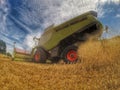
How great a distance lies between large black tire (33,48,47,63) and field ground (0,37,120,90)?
8.05 ft

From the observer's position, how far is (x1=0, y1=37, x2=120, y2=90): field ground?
7467 mm

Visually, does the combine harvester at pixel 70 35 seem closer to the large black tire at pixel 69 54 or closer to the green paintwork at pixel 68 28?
the green paintwork at pixel 68 28

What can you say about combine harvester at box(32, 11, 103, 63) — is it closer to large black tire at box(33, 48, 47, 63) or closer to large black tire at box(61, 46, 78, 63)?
large black tire at box(33, 48, 47, 63)

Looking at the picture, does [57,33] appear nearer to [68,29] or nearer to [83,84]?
[68,29]

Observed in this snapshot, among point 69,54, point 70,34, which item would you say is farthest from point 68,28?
point 69,54

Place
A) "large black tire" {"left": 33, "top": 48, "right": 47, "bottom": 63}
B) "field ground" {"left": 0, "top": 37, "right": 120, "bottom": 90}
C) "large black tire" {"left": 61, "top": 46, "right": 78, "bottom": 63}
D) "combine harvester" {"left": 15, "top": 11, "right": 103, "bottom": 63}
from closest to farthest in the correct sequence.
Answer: "field ground" {"left": 0, "top": 37, "right": 120, "bottom": 90} < "large black tire" {"left": 61, "top": 46, "right": 78, "bottom": 63} < "combine harvester" {"left": 15, "top": 11, "right": 103, "bottom": 63} < "large black tire" {"left": 33, "top": 48, "right": 47, "bottom": 63}

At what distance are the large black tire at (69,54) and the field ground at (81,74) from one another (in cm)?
80

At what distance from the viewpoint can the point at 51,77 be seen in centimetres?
831

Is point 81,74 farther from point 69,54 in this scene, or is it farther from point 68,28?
point 68,28

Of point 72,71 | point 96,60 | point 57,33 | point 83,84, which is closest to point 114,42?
point 96,60

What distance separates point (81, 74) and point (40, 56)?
3997 mm

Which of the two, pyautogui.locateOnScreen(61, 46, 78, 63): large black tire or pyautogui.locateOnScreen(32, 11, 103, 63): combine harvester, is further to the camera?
pyautogui.locateOnScreen(32, 11, 103, 63): combine harvester

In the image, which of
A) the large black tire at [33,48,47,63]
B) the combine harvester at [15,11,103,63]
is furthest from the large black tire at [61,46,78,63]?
the large black tire at [33,48,47,63]

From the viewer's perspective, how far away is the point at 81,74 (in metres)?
8.48
